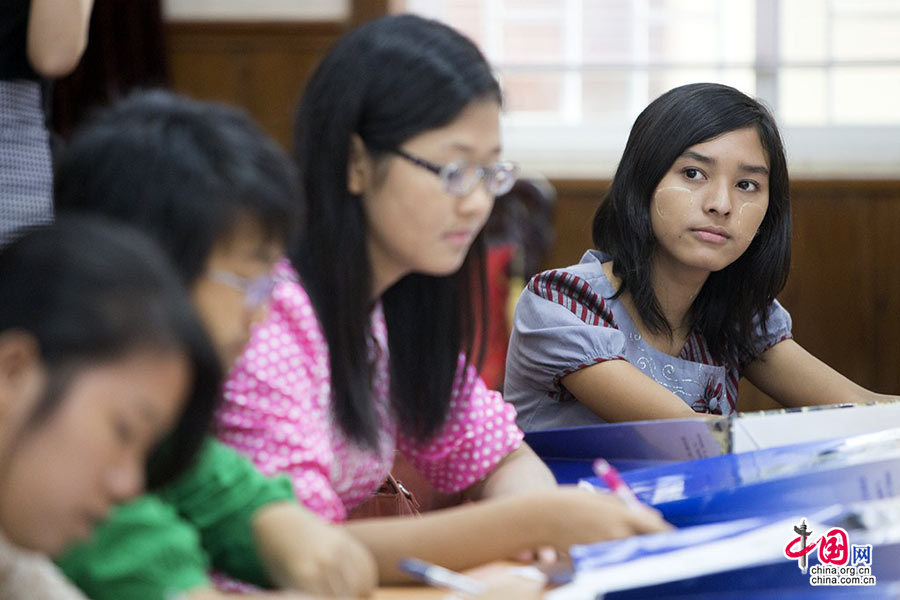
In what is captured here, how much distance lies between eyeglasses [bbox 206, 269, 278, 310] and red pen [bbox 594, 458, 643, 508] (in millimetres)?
295

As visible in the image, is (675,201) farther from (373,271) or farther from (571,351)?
(373,271)

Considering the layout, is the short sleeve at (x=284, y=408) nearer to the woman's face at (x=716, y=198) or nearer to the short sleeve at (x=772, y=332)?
the woman's face at (x=716, y=198)

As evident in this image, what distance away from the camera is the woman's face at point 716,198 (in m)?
1.50

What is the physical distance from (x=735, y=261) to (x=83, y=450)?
1.20 metres

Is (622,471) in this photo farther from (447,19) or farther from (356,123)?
(447,19)

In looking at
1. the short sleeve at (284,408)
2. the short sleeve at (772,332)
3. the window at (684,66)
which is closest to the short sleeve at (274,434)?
the short sleeve at (284,408)

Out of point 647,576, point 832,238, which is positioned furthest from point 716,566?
point 832,238

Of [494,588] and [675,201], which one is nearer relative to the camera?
[494,588]

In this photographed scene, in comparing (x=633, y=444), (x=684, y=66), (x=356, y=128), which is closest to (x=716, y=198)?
(x=633, y=444)

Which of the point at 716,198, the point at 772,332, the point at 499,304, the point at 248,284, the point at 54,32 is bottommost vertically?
the point at 499,304

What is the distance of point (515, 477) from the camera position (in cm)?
113

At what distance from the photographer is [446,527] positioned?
0.90 metres

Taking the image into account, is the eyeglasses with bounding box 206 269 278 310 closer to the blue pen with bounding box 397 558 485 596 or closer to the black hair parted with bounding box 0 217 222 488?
the black hair parted with bounding box 0 217 222 488

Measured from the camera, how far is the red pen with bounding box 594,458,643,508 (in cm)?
89
